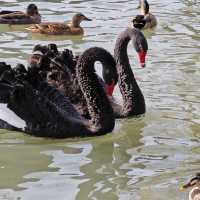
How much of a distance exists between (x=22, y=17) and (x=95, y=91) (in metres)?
4.61

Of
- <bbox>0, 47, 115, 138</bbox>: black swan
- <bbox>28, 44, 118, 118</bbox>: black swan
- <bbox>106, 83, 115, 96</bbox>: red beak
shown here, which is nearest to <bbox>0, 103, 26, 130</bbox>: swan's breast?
<bbox>0, 47, 115, 138</bbox>: black swan

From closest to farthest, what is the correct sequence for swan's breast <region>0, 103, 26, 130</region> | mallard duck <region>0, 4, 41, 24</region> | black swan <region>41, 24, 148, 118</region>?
swan's breast <region>0, 103, 26, 130</region> → black swan <region>41, 24, 148, 118</region> → mallard duck <region>0, 4, 41, 24</region>

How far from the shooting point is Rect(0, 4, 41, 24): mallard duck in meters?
10.7

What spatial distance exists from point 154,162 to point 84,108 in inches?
51.0

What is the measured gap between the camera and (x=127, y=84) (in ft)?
24.0

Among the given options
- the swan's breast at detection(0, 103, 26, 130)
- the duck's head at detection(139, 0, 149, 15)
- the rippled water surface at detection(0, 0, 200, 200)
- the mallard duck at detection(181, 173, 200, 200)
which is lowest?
the rippled water surface at detection(0, 0, 200, 200)

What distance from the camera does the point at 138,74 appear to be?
8.37 m

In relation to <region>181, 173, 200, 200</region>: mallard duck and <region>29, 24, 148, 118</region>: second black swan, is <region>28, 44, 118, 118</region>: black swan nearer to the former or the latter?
<region>29, 24, 148, 118</region>: second black swan

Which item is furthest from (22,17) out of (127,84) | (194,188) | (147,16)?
(194,188)

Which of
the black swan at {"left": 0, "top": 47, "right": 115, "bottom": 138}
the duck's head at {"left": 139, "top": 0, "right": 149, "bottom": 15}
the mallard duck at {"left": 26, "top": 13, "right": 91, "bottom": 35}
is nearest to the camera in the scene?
the black swan at {"left": 0, "top": 47, "right": 115, "bottom": 138}

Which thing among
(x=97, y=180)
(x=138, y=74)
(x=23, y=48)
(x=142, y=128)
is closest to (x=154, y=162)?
(x=97, y=180)

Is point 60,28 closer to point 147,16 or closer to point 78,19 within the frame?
point 78,19

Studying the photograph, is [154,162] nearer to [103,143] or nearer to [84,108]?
[103,143]

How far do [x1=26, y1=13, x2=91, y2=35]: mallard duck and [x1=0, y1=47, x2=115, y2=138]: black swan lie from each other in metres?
3.55
